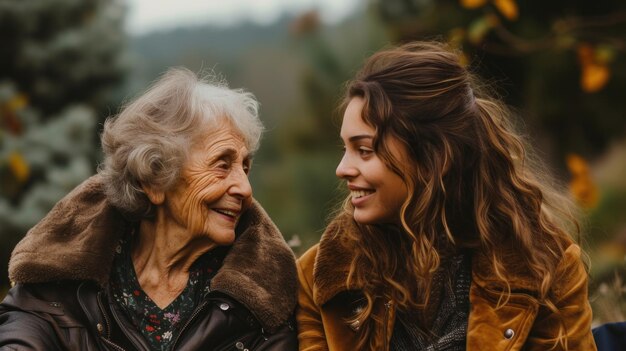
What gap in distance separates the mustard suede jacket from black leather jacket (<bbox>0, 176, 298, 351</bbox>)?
12 centimetres

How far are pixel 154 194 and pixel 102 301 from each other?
19.3 inches

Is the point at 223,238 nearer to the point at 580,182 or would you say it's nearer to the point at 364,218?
the point at 364,218

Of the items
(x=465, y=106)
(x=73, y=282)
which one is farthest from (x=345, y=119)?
(x=73, y=282)

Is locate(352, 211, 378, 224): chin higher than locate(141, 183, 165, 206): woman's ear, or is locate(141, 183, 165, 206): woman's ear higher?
locate(141, 183, 165, 206): woman's ear

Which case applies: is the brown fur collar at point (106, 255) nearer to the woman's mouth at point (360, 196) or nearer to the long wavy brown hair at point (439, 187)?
the long wavy brown hair at point (439, 187)

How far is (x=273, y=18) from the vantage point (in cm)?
2942

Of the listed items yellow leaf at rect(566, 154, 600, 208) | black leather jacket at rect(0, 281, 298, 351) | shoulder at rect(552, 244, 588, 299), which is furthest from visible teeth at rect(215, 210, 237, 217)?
yellow leaf at rect(566, 154, 600, 208)

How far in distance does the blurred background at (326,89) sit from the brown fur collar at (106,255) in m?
0.79

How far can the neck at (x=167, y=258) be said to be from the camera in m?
3.97

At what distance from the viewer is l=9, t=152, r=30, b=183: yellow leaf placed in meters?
8.01

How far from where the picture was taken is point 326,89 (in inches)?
502

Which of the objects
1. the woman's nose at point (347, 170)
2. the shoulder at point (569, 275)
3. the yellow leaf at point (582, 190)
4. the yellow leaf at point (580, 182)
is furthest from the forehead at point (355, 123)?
the yellow leaf at point (582, 190)

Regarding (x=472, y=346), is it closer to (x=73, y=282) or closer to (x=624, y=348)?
(x=624, y=348)

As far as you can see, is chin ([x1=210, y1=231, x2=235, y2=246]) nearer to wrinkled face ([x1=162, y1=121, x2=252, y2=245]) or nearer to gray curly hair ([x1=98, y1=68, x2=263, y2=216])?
wrinkled face ([x1=162, y1=121, x2=252, y2=245])
